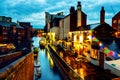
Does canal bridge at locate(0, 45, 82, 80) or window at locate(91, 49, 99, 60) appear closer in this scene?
canal bridge at locate(0, 45, 82, 80)

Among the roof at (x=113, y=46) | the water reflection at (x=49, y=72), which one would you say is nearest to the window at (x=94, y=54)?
the roof at (x=113, y=46)

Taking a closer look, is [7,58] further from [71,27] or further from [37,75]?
[71,27]

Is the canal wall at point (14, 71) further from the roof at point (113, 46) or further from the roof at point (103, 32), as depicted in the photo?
the roof at point (103, 32)

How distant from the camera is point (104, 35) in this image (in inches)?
1369

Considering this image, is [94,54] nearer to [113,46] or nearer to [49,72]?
[113,46]

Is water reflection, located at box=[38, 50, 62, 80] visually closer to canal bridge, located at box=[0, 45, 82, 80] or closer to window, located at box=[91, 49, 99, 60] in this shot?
window, located at box=[91, 49, 99, 60]

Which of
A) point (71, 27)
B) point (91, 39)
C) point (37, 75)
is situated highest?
point (71, 27)

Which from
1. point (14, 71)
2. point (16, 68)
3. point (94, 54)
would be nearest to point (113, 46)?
point (94, 54)

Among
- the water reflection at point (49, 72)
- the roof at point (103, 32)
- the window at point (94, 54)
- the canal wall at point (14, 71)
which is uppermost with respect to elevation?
the roof at point (103, 32)

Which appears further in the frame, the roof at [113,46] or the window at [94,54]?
the window at [94,54]

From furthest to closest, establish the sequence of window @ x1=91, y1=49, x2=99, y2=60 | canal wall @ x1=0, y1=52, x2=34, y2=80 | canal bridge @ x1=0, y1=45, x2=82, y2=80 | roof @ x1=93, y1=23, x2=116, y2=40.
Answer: roof @ x1=93, y1=23, x2=116, y2=40 → window @ x1=91, y1=49, x2=99, y2=60 → canal bridge @ x1=0, y1=45, x2=82, y2=80 → canal wall @ x1=0, y1=52, x2=34, y2=80

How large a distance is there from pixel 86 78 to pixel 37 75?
44.7ft

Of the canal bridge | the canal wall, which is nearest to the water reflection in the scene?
the canal bridge

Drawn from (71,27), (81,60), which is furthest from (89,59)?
(71,27)
